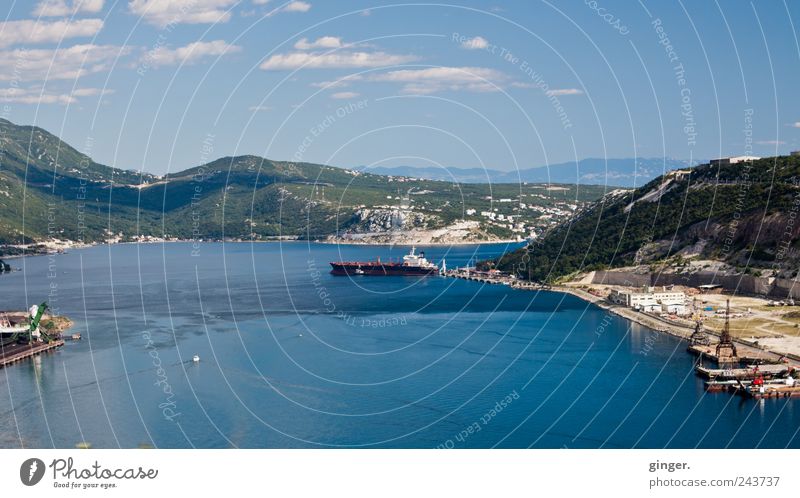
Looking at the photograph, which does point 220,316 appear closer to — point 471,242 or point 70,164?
point 471,242

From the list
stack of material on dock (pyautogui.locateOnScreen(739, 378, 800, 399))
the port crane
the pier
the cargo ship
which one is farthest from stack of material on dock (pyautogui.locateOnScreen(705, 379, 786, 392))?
the cargo ship

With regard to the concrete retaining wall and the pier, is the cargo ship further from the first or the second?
the pier

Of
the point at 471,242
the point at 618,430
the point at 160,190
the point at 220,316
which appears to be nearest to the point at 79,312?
the point at 220,316

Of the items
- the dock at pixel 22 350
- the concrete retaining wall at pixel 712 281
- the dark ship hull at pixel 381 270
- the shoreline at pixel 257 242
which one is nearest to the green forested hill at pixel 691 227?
the concrete retaining wall at pixel 712 281

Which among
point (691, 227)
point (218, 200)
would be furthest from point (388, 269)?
point (218, 200)

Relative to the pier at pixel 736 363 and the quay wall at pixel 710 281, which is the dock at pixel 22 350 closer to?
the pier at pixel 736 363

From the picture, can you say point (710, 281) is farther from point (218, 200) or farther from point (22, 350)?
point (218, 200)
